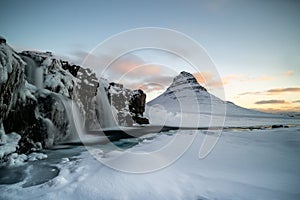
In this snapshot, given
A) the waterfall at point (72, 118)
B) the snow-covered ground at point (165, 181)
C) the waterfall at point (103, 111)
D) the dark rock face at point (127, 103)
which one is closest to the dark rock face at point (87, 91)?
the waterfall at point (103, 111)

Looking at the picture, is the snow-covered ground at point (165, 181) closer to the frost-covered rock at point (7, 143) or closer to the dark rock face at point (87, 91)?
the frost-covered rock at point (7, 143)

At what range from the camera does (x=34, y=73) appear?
40.5 feet

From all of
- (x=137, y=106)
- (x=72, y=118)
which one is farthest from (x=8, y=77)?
(x=137, y=106)

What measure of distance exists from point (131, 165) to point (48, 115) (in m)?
7.41

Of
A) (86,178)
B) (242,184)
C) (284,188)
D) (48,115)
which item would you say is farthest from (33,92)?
(284,188)

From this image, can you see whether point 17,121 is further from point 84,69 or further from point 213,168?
point 84,69

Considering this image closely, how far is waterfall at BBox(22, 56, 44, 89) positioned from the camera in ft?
39.3

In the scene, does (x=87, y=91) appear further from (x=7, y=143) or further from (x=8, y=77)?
(x=7, y=143)

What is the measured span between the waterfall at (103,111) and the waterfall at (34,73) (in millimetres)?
9418

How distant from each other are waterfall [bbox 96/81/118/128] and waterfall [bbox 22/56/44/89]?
942 centimetres

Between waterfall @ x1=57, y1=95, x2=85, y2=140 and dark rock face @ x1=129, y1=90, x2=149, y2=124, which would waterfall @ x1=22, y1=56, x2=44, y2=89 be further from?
dark rock face @ x1=129, y1=90, x2=149, y2=124

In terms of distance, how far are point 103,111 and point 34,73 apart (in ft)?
37.9

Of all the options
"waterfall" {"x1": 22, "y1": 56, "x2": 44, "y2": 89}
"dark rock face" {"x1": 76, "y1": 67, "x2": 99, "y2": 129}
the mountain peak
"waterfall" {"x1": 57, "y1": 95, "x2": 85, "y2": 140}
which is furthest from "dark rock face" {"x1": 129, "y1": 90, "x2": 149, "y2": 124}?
the mountain peak

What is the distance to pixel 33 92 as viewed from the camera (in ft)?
35.2
